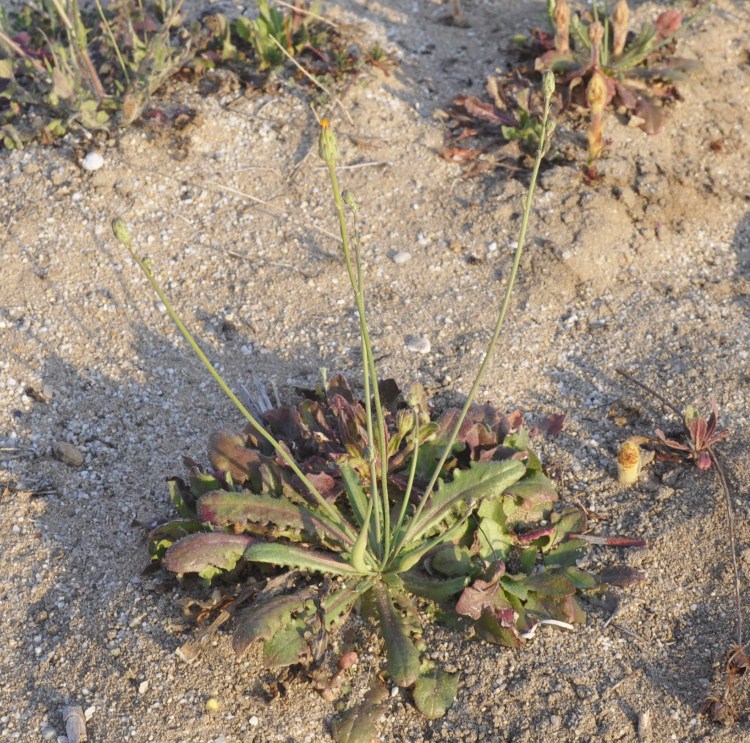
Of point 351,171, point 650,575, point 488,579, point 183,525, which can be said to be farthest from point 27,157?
point 650,575

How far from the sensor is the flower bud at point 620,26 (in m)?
4.70

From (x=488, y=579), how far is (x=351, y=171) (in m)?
2.46

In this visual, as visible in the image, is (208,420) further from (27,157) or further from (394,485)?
(27,157)

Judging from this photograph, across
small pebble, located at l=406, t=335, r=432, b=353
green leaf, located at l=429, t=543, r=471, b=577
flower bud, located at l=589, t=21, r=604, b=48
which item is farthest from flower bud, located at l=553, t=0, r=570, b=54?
green leaf, located at l=429, t=543, r=471, b=577

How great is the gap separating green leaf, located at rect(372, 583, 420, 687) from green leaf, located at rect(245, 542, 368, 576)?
127mm

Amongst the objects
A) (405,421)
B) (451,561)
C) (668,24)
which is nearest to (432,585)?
(451,561)

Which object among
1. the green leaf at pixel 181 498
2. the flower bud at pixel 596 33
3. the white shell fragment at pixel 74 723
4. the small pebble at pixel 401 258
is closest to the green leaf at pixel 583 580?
the green leaf at pixel 181 498

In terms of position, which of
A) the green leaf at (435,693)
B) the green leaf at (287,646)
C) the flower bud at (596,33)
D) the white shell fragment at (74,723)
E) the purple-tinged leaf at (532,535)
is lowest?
the green leaf at (435,693)

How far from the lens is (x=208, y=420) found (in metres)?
3.81

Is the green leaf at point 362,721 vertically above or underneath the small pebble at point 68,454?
underneath

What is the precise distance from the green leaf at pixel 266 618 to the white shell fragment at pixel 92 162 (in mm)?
2615

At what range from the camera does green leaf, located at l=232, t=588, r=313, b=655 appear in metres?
2.79

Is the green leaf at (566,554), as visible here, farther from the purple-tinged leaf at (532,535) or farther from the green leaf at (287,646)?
the green leaf at (287,646)

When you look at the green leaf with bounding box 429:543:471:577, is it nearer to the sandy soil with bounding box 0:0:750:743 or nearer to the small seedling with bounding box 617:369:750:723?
the sandy soil with bounding box 0:0:750:743
